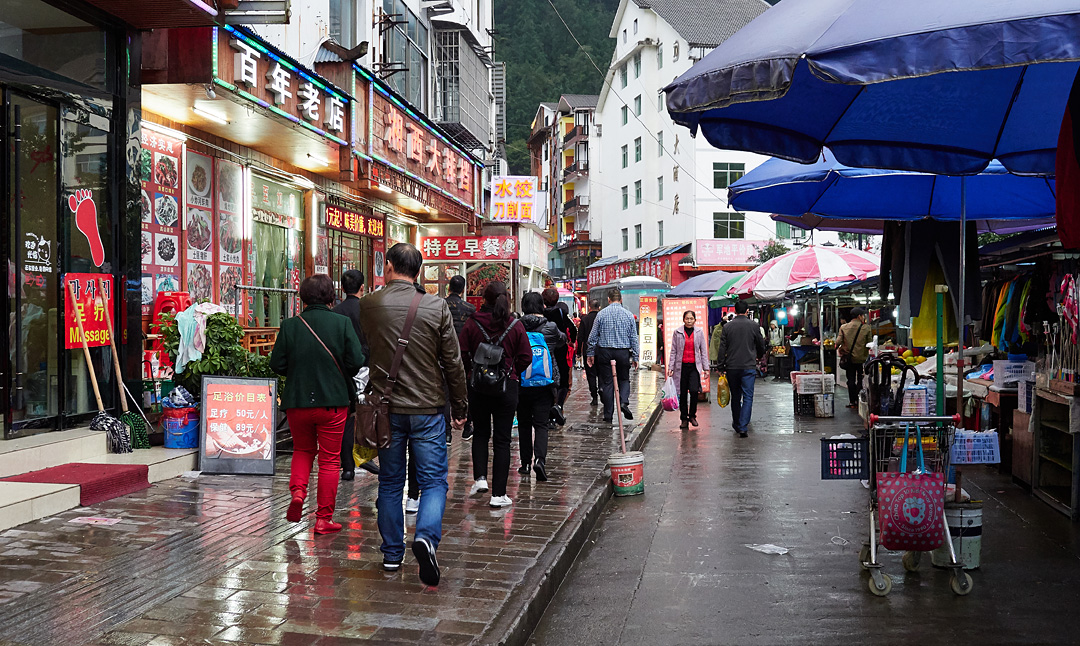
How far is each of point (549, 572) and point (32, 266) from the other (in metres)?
5.68

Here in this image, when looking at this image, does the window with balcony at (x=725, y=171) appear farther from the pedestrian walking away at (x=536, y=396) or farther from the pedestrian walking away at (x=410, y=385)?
the pedestrian walking away at (x=410, y=385)

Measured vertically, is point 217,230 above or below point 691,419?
above

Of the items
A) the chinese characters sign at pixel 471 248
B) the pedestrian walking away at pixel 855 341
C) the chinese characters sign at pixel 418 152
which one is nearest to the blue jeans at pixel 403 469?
the chinese characters sign at pixel 418 152

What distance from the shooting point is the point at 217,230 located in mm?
12289

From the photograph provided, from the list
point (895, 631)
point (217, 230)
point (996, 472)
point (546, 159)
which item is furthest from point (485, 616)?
point (546, 159)

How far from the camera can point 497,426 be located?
7.76 meters

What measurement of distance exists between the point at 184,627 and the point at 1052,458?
7.32m

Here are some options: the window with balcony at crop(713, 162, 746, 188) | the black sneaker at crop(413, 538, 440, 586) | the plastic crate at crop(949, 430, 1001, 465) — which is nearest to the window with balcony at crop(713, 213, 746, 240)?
the window with balcony at crop(713, 162, 746, 188)

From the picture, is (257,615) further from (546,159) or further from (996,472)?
(546,159)

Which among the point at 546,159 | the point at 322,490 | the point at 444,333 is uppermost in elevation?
the point at 546,159

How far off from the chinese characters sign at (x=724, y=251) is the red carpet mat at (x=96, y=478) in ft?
127

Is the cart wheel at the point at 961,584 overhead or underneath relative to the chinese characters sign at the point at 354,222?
underneath

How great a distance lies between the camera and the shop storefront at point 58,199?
8.20m

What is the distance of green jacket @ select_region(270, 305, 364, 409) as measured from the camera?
6.52 metres
